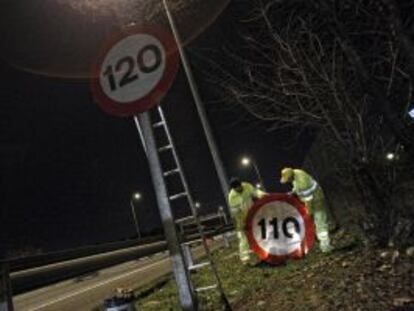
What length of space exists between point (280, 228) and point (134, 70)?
253cm

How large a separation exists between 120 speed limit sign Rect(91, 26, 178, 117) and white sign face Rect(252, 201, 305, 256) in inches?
84.5

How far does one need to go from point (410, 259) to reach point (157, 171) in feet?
9.25

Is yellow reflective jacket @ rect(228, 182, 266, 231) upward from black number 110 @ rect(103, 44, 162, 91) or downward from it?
downward

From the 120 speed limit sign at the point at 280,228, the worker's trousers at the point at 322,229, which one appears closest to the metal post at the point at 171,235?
the 120 speed limit sign at the point at 280,228

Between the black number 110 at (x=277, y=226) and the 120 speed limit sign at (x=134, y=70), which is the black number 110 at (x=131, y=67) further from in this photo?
the black number 110 at (x=277, y=226)

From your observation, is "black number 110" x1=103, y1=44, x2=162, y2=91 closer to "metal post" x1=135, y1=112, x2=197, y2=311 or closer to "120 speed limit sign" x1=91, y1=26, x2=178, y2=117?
"120 speed limit sign" x1=91, y1=26, x2=178, y2=117

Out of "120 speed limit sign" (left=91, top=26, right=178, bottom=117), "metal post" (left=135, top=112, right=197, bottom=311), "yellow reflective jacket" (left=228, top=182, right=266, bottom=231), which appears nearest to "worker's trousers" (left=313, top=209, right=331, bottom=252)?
"yellow reflective jacket" (left=228, top=182, right=266, bottom=231)

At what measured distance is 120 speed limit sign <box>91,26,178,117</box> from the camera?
193 inches

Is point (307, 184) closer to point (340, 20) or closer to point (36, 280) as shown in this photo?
point (340, 20)

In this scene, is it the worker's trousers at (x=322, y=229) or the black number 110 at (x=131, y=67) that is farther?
the worker's trousers at (x=322, y=229)

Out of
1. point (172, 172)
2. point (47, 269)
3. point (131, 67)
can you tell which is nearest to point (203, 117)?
point (172, 172)

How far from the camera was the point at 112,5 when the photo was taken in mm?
5707

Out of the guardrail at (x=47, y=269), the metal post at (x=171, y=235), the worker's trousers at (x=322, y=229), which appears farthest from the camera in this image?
the worker's trousers at (x=322, y=229)

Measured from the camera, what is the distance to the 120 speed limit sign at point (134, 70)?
4.90m
